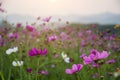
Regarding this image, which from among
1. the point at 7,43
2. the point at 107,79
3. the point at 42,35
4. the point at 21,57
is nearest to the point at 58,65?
the point at 21,57

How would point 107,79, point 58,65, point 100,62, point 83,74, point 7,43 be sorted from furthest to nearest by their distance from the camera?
point 7,43 → point 58,65 → point 107,79 → point 83,74 → point 100,62

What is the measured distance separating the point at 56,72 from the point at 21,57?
275 millimetres

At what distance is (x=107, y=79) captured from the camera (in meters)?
1.98

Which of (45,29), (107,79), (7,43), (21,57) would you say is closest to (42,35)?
(45,29)

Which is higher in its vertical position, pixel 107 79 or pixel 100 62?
pixel 100 62

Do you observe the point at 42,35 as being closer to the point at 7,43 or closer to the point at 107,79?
the point at 7,43

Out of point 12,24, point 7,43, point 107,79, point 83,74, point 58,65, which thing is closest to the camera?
point 83,74

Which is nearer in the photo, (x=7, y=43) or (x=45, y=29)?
(x=7, y=43)

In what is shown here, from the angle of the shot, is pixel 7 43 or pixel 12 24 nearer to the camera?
pixel 7 43

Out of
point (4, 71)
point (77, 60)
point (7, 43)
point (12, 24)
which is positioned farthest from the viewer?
point (12, 24)

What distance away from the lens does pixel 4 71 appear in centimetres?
212

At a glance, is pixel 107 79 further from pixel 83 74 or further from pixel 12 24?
Result: pixel 12 24

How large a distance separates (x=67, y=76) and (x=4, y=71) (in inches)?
17.3

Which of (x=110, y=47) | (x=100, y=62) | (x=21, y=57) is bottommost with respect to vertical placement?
(x=110, y=47)
